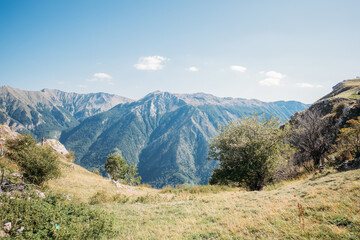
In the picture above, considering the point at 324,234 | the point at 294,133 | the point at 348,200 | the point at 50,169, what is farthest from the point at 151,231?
the point at 294,133

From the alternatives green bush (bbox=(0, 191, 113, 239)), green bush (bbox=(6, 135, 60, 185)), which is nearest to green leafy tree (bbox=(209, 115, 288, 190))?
green bush (bbox=(0, 191, 113, 239))

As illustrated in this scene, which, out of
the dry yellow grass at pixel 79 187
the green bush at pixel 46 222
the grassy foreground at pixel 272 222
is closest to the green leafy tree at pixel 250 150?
the grassy foreground at pixel 272 222

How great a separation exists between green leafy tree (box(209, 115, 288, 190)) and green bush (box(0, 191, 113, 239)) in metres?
17.5

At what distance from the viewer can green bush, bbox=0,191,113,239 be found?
287 inches

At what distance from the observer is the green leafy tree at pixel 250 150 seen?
21.9 meters

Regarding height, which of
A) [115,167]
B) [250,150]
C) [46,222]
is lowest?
[115,167]

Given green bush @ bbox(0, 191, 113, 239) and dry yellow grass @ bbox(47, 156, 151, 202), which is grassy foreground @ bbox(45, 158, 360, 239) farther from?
dry yellow grass @ bbox(47, 156, 151, 202)

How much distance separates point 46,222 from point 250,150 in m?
21.5

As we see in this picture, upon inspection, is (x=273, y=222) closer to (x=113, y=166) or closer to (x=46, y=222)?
(x=46, y=222)

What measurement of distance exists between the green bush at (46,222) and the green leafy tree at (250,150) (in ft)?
57.5

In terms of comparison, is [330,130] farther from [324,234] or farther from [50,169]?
[50,169]

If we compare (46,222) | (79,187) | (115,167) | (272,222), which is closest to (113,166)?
(115,167)

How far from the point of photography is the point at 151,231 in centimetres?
983

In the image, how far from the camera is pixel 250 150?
22.0 m
